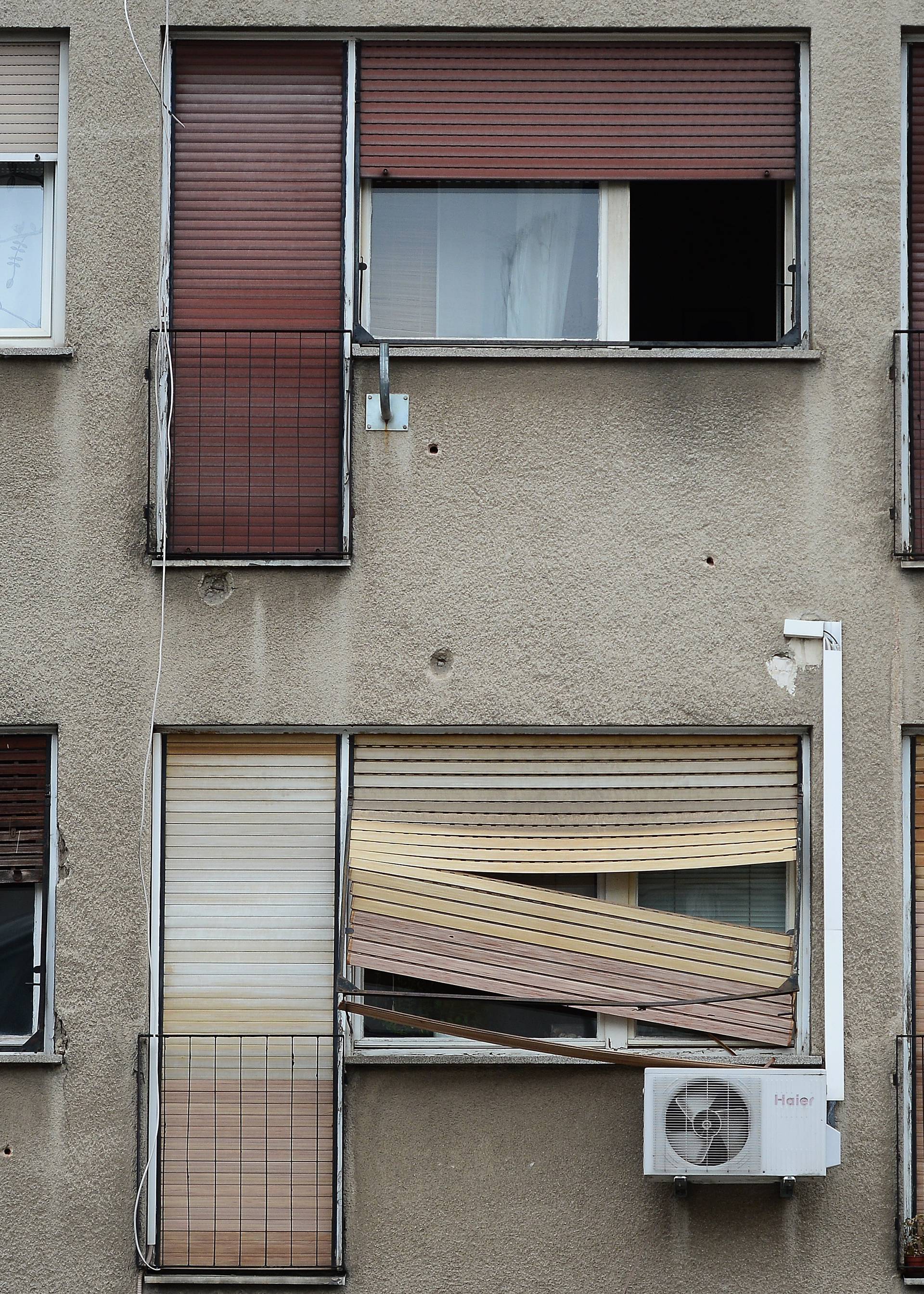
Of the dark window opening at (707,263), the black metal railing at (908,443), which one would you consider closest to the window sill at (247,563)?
the dark window opening at (707,263)

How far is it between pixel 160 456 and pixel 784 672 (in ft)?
10.0

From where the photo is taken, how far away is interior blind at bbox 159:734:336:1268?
647cm

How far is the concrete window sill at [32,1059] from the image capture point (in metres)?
6.45

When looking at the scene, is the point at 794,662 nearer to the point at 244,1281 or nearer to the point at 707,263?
the point at 707,263

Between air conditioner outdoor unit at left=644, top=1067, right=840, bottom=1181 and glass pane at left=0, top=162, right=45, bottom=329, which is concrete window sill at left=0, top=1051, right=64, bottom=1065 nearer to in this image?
air conditioner outdoor unit at left=644, top=1067, right=840, bottom=1181

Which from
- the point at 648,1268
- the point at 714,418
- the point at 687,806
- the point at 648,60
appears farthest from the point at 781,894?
the point at 648,60

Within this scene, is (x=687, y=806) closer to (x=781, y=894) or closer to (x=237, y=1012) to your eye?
(x=781, y=894)

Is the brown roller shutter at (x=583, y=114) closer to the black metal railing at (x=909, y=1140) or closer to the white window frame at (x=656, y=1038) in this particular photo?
the white window frame at (x=656, y=1038)

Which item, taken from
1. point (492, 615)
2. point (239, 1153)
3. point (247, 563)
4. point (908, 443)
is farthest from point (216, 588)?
point (908, 443)

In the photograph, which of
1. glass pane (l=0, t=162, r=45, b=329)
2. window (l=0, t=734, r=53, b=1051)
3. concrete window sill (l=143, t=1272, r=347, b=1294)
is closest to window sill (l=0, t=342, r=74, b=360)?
glass pane (l=0, t=162, r=45, b=329)

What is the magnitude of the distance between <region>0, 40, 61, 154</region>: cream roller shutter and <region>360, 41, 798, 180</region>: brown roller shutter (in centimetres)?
150

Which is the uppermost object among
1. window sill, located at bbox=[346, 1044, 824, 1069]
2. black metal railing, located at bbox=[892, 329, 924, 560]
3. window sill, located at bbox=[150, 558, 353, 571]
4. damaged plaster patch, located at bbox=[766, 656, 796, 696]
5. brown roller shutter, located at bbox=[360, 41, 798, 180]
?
brown roller shutter, located at bbox=[360, 41, 798, 180]

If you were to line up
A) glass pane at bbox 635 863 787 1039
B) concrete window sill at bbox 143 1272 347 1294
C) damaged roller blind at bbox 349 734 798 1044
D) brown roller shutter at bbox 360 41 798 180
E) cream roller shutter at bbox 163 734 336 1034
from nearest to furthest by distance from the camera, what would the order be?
1. concrete window sill at bbox 143 1272 347 1294
2. damaged roller blind at bbox 349 734 798 1044
3. cream roller shutter at bbox 163 734 336 1034
4. glass pane at bbox 635 863 787 1039
5. brown roller shutter at bbox 360 41 798 180

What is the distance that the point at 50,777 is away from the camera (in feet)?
22.0
